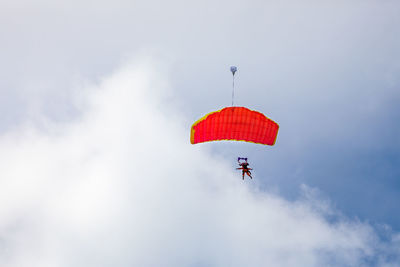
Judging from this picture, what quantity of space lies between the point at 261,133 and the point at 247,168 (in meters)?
4.70

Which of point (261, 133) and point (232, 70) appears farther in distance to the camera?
point (261, 133)

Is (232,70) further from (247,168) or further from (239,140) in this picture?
(247,168)

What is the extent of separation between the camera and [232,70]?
42.9m

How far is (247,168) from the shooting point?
163ft

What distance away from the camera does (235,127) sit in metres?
46.2

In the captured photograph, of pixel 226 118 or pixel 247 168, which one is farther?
pixel 247 168

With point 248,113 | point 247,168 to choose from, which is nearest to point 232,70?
point 248,113

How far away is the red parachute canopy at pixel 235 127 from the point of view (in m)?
45.5

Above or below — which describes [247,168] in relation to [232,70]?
below

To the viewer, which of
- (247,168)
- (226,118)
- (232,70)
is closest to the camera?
(232,70)

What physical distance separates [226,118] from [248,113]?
1.94m

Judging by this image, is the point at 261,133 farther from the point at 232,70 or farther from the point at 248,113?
the point at 232,70

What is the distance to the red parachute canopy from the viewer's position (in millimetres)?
45469

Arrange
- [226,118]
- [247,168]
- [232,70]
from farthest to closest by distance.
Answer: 1. [247,168]
2. [226,118]
3. [232,70]
